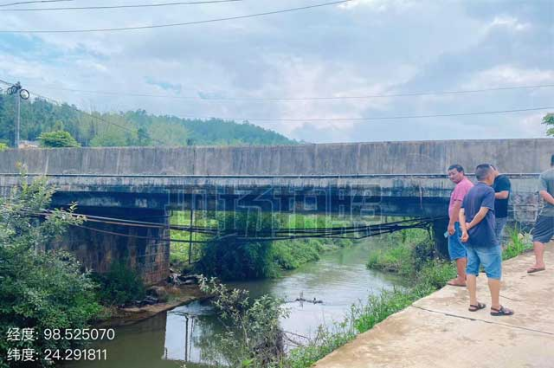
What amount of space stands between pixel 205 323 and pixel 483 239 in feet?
32.4

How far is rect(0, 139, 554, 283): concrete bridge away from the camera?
730cm

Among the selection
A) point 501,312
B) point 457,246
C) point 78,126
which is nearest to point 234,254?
point 457,246

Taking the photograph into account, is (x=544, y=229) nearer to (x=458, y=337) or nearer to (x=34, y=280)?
(x=458, y=337)

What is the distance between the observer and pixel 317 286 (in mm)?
16969

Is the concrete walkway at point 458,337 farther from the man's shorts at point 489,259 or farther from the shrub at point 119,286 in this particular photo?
the shrub at point 119,286

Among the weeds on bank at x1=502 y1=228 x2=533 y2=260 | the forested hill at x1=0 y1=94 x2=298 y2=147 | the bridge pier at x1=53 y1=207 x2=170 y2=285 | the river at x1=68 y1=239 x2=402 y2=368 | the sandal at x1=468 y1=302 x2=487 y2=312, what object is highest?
the forested hill at x1=0 y1=94 x2=298 y2=147

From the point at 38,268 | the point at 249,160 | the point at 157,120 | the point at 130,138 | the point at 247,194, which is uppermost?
the point at 157,120

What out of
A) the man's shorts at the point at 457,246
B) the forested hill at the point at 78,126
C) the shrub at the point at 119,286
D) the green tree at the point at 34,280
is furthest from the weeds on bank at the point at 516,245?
the forested hill at the point at 78,126

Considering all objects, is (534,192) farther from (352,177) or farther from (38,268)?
(38,268)

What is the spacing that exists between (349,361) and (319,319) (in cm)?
842

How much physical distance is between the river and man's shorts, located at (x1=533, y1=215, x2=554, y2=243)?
2.99 meters

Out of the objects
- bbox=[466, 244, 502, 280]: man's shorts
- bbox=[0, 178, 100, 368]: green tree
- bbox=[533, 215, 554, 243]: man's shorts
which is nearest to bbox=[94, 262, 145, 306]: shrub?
bbox=[0, 178, 100, 368]: green tree

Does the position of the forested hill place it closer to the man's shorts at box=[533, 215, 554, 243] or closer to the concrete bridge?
the concrete bridge

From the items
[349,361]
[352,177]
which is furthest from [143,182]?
[349,361]
